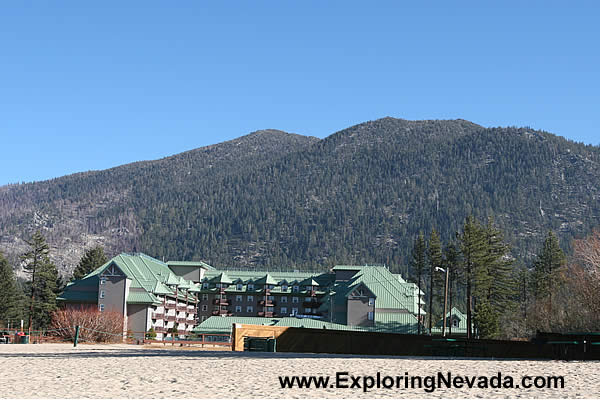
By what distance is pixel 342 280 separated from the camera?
131 meters

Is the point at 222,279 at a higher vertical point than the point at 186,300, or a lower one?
higher

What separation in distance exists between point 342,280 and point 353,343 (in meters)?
90.1

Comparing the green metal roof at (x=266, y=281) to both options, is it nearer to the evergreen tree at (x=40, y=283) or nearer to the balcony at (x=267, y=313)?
the balcony at (x=267, y=313)

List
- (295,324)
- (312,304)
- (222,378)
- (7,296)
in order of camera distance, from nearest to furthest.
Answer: (222,378)
(295,324)
(7,296)
(312,304)

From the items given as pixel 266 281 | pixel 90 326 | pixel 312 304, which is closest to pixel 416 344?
pixel 90 326

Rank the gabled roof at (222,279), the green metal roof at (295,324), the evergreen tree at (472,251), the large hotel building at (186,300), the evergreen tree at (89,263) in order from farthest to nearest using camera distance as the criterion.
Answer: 1. the gabled roof at (222,279)
2. the evergreen tree at (89,263)
3. the large hotel building at (186,300)
4. the green metal roof at (295,324)
5. the evergreen tree at (472,251)

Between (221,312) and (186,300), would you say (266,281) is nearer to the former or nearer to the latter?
(221,312)

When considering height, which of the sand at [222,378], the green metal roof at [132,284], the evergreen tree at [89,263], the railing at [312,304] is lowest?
the sand at [222,378]

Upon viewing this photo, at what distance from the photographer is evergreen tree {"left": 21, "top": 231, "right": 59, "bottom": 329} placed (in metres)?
101

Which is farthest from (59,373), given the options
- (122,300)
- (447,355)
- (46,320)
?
(46,320)

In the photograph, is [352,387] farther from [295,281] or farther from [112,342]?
[295,281]

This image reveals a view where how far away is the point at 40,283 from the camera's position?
10831 cm

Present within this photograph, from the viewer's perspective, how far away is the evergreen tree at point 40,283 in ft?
333

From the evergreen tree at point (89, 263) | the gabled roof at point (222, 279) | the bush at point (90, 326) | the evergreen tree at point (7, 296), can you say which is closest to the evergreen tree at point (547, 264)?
the bush at point (90, 326)
